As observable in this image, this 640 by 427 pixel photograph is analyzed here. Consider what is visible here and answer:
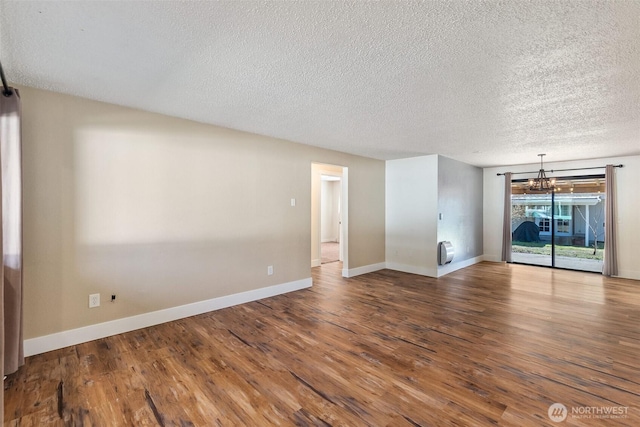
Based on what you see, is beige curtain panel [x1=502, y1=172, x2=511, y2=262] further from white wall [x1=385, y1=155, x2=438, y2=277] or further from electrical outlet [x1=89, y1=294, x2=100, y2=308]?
electrical outlet [x1=89, y1=294, x2=100, y2=308]

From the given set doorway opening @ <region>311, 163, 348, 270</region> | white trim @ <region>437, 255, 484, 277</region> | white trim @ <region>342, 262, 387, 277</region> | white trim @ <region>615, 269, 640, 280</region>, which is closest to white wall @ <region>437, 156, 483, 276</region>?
white trim @ <region>437, 255, 484, 277</region>

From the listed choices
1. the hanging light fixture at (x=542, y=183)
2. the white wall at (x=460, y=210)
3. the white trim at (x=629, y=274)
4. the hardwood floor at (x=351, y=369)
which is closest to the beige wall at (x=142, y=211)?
the hardwood floor at (x=351, y=369)

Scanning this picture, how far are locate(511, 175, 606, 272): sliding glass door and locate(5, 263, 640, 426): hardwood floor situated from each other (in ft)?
9.47

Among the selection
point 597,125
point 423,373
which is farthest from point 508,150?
point 423,373

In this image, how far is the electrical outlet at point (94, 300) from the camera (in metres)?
2.85

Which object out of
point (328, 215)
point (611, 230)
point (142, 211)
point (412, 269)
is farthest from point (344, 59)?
point (328, 215)

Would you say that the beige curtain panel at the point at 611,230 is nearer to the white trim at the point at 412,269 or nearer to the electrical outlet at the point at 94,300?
the white trim at the point at 412,269

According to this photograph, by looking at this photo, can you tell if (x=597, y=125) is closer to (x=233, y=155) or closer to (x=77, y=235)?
(x=233, y=155)

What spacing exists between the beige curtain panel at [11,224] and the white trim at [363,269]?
4.26 metres

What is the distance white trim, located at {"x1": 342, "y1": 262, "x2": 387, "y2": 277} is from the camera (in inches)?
215

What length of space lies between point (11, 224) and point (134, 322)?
1.42 metres

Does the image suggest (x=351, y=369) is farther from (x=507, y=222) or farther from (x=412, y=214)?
(x=507, y=222)

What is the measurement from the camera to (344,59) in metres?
2.05

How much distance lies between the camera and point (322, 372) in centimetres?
234
